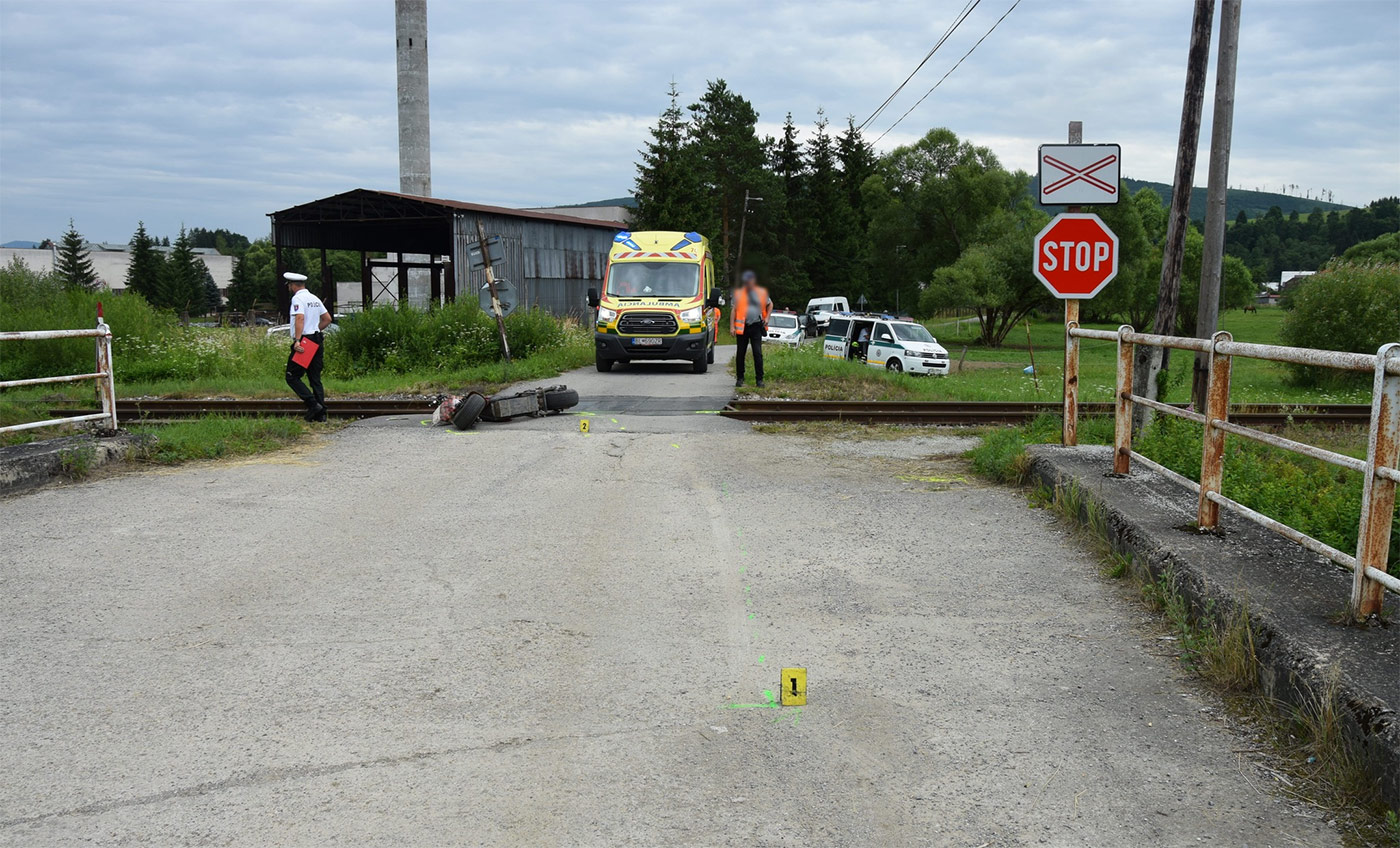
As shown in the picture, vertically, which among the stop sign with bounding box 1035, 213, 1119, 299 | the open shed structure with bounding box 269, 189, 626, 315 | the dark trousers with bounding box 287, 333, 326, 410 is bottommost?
the dark trousers with bounding box 287, 333, 326, 410

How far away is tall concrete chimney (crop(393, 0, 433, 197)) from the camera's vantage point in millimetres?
48000

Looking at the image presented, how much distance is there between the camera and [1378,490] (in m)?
4.45

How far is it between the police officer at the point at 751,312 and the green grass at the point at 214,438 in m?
7.28

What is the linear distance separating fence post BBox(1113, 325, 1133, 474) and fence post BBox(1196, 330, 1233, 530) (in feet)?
6.48

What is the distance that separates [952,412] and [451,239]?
26.7 m

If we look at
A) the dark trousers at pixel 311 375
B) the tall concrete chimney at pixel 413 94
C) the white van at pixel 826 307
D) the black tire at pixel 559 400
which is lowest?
the black tire at pixel 559 400

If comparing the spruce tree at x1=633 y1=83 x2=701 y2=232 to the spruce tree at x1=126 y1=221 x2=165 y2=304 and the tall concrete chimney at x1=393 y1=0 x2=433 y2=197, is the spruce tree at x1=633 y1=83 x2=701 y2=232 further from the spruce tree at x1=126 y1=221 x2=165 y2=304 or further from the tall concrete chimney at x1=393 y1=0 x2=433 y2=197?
the spruce tree at x1=126 y1=221 x2=165 y2=304

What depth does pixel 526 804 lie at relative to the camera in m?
3.66

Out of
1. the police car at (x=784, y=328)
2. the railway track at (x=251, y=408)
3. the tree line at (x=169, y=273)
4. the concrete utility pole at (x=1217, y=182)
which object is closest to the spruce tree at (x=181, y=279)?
the tree line at (x=169, y=273)

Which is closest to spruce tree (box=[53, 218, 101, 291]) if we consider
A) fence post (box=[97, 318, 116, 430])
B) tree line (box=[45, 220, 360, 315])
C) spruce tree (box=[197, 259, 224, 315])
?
tree line (box=[45, 220, 360, 315])

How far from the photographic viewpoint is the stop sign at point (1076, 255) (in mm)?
10938

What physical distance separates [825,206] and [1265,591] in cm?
9146

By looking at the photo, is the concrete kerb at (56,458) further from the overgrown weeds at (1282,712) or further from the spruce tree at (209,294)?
the spruce tree at (209,294)

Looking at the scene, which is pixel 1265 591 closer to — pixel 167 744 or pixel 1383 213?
pixel 167 744
